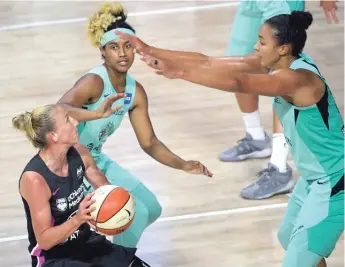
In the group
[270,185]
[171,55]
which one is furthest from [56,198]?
[270,185]

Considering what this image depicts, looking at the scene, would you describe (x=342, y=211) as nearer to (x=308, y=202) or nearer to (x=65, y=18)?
(x=308, y=202)

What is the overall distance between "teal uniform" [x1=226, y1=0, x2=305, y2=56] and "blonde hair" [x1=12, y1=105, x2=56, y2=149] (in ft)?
7.47

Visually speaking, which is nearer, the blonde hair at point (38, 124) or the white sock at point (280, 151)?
the blonde hair at point (38, 124)

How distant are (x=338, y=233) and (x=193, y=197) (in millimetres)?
1809

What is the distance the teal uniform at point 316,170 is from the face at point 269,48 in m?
0.10

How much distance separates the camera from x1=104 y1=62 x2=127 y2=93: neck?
4785mm

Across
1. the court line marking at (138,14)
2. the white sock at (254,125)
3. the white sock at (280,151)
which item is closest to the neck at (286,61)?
the white sock at (280,151)

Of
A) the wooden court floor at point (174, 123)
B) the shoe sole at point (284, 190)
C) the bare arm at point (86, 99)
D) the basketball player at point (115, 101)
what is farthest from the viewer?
the shoe sole at point (284, 190)

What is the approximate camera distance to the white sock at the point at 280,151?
5918 mm

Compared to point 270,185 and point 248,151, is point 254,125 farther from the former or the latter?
point 270,185

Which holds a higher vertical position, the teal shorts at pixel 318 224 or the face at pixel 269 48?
the face at pixel 269 48

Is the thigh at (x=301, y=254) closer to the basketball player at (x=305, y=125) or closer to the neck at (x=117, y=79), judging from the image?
the basketball player at (x=305, y=125)

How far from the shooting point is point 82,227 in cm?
425

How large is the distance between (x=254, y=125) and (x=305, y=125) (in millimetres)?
2219
